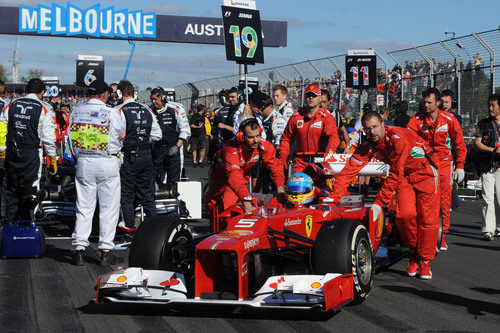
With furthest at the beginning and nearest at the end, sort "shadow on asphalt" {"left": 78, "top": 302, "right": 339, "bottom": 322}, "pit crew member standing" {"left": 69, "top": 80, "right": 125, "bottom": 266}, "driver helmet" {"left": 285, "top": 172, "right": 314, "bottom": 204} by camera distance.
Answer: "pit crew member standing" {"left": 69, "top": 80, "right": 125, "bottom": 266}, "driver helmet" {"left": 285, "top": 172, "right": 314, "bottom": 204}, "shadow on asphalt" {"left": 78, "top": 302, "right": 339, "bottom": 322}

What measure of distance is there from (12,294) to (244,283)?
236 centimetres

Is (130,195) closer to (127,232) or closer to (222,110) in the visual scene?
(127,232)

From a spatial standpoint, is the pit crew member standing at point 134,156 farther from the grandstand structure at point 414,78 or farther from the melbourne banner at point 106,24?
the melbourne banner at point 106,24

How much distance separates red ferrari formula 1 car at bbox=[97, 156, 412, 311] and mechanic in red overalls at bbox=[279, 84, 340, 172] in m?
2.96

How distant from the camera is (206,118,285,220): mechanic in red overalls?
815 centimetres

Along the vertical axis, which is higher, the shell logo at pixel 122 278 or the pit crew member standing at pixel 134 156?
the pit crew member standing at pixel 134 156

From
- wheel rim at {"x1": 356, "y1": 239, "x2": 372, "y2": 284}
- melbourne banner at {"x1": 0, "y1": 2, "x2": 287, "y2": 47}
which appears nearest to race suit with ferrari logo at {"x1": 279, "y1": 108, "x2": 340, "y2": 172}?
wheel rim at {"x1": 356, "y1": 239, "x2": 372, "y2": 284}

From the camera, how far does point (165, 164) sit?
12820mm

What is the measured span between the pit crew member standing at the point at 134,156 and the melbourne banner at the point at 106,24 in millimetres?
27198

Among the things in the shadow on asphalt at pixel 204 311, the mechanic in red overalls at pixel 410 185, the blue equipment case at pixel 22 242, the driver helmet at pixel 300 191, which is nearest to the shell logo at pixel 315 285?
the shadow on asphalt at pixel 204 311

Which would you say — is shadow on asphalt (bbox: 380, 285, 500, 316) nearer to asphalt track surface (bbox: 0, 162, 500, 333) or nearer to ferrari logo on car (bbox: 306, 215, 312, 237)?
asphalt track surface (bbox: 0, 162, 500, 333)

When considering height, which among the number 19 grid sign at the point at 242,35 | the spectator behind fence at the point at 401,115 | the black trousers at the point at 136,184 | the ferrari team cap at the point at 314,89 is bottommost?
the black trousers at the point at 136,184

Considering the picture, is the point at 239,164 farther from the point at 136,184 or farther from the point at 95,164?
the point at 136,184

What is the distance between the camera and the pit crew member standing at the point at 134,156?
10.1 meters
